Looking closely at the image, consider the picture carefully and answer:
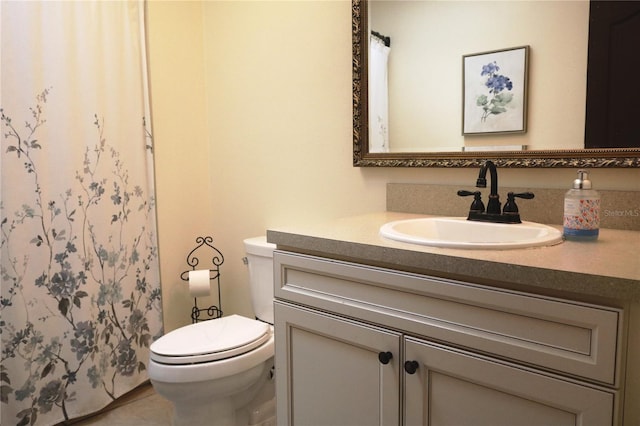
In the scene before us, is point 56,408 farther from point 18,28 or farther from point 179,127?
point 18,28

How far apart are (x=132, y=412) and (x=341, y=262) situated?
1467 millimetres

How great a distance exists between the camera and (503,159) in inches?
59.6

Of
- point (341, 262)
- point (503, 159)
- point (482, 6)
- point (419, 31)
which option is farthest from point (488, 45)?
point (341, 262)

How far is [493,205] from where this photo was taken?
4.61ft

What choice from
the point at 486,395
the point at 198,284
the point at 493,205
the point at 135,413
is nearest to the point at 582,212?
the point at 493,205

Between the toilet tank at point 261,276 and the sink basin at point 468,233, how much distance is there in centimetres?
71

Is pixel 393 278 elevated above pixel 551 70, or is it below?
below

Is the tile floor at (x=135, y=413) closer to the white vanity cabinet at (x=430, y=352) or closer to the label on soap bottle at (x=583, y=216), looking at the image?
the white vanity cabinet at (x=430, y=352)

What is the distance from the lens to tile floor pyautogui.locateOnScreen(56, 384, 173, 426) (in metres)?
2.06

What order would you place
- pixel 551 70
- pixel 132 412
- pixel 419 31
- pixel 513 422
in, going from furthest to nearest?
pixel 132 412
pixel 419 31
pixel 551 70
pixel 513 422

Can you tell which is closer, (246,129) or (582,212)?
(582,212)

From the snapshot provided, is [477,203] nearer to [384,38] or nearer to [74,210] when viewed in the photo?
[384,38]

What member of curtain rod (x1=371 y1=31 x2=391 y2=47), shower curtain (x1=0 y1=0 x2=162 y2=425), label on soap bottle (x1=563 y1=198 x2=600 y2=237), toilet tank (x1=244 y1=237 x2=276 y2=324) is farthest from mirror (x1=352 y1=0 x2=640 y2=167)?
shower curtain (x1=0 y1=0 x2=162 y2=425)

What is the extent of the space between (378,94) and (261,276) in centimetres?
87
